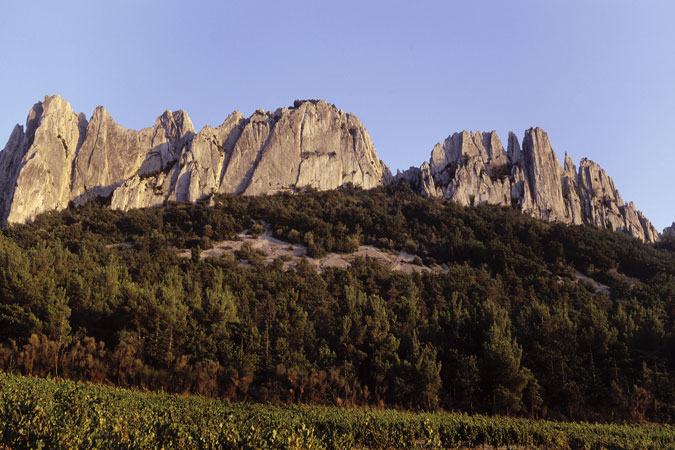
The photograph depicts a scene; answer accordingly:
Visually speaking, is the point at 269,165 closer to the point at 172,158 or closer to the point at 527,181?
the point at 172,158

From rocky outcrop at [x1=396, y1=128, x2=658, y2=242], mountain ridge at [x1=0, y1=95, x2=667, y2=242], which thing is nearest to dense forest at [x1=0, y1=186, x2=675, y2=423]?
mountain ridge at [x1=0, y1=95, x2=667, y2=242]

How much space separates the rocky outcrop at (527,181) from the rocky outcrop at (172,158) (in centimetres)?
1518

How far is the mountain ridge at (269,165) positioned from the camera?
75438 mm

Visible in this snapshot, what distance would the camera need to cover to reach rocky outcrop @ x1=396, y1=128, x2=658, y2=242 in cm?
8569

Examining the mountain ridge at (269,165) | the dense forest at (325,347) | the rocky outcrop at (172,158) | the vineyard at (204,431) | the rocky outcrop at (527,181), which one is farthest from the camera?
the rocky outcrop at (527,181)

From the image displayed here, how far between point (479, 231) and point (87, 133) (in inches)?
3130

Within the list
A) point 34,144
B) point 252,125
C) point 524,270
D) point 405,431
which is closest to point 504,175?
point 524,270

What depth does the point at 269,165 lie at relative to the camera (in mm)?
86062

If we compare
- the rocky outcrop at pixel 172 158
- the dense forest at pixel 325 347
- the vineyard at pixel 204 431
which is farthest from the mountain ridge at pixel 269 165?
the vineyard at pixel 204 431

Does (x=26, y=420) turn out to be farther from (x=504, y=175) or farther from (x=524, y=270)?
(x=504, y=175)

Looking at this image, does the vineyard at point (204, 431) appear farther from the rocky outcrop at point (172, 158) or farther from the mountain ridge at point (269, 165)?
the mountain ridge at point (269, 165)

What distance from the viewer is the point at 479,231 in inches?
2749

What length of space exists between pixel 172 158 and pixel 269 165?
20238mm

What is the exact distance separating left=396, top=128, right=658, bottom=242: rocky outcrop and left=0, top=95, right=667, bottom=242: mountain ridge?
0.85 ft
